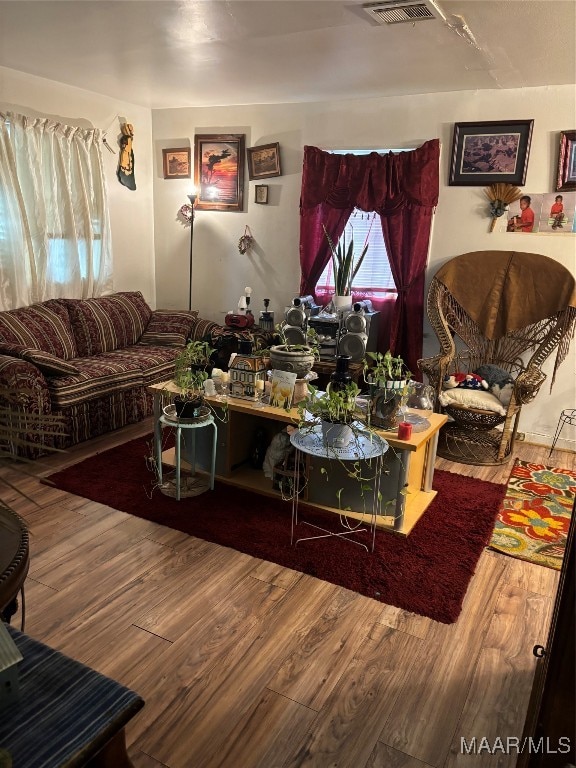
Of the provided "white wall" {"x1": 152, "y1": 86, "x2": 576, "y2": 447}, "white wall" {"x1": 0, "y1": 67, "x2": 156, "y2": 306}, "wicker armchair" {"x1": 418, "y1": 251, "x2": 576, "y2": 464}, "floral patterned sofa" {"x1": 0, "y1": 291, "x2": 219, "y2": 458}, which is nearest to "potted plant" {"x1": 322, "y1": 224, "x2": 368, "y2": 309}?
"white wall" {"x1": 152, "y1": 86, "x2": 576, "y2": 447}

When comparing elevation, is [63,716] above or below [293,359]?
below

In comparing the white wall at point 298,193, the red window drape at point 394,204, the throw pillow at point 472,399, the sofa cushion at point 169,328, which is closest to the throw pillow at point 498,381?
the throw pillow at point 472,399

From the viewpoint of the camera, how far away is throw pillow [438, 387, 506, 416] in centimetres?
372

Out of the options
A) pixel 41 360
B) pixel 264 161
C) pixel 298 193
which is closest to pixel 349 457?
pixel 41 360

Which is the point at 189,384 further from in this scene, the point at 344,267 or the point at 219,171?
the point at 219,171

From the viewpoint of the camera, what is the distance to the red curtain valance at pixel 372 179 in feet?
14.0

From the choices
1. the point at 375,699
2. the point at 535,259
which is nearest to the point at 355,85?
the point at 535,259

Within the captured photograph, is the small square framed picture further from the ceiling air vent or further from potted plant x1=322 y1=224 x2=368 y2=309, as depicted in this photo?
the ceiling air vent

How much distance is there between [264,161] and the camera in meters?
4.91

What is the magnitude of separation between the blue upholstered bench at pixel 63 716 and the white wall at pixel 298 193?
149 inches

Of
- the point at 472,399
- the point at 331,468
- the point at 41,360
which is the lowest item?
the point at 331,468

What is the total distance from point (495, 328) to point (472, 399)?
674 millimetres

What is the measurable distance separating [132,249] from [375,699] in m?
4.66

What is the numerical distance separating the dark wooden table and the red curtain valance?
3789 mm
